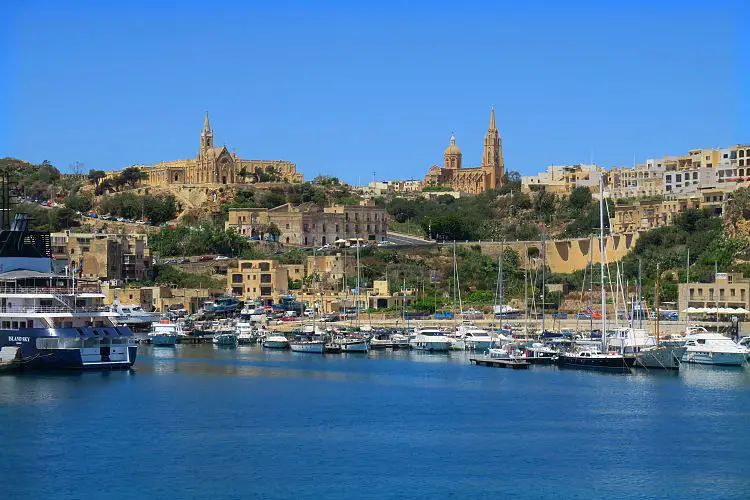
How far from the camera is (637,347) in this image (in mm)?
50938

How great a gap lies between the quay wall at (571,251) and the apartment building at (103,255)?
21332 millimetres

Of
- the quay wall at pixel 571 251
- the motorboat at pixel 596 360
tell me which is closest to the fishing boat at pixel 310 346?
the motorboat at pixel 596 360

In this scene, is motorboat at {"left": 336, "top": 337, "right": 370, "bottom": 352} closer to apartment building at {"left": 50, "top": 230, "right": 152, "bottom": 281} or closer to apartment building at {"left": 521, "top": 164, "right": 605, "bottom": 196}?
apartment building at {"left": 50, "top": 230, "right": 152, "bottom": 281}

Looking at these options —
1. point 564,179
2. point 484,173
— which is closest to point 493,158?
point 484,173

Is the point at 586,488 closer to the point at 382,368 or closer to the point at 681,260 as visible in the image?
the point at 382,368

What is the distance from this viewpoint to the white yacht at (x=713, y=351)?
173 feet

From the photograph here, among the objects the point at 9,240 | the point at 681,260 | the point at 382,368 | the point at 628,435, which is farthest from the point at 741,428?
the point at 681,260

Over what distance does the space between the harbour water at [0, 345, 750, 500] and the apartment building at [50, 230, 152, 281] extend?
104 feet

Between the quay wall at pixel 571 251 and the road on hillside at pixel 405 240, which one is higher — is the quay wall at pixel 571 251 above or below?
below

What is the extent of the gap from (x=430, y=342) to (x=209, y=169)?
56.4 metres

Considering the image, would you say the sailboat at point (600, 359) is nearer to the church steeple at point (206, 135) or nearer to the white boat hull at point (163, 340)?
the white boat hull at point (163, 340)

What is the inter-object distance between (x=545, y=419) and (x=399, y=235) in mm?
64617

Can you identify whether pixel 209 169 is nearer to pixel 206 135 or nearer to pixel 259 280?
pixel 206 135

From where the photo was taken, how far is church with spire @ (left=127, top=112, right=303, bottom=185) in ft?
377
